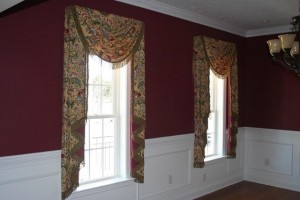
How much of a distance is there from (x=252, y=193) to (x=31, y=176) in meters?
3.68

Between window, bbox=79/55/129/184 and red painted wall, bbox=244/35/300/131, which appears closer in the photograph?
window, bbox=79/55/129/184

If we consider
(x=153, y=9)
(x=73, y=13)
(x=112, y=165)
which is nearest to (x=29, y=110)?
(x=73, y=13)

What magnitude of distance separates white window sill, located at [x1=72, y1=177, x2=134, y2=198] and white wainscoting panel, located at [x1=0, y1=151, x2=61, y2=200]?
28cm

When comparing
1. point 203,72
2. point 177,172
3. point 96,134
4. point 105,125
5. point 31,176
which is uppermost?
point 203,72

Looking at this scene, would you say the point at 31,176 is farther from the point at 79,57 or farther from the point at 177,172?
the point at 177,172

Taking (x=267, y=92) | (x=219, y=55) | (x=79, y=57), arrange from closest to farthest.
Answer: (x=79, y=57), (x=219, y=55), (x=267, y=92)

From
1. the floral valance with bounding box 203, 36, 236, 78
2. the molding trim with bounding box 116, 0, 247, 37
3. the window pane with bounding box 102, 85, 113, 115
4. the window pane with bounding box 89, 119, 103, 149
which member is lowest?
the window pane with bounding box 89, 119, 103, 149

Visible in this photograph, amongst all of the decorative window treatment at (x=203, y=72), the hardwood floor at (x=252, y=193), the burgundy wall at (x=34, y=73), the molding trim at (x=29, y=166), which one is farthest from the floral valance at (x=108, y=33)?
the hardwood floor at (x=252, y=193)

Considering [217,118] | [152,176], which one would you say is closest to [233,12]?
[217,118]

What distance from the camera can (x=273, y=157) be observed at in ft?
18.7

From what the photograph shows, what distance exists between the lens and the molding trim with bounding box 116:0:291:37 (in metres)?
4.03

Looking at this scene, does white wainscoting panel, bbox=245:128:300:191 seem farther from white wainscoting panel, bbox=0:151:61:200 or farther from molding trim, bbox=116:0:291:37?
white wainscoting panel, bbox=0:151:61:200

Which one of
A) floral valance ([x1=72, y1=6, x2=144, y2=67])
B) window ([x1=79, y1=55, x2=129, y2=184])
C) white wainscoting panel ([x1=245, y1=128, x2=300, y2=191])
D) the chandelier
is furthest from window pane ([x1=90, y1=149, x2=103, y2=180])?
white wainscoting panel ([x1=245, y1=128, x2=300, y2=191])

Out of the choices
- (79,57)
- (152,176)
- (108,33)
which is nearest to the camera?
(79,57)
